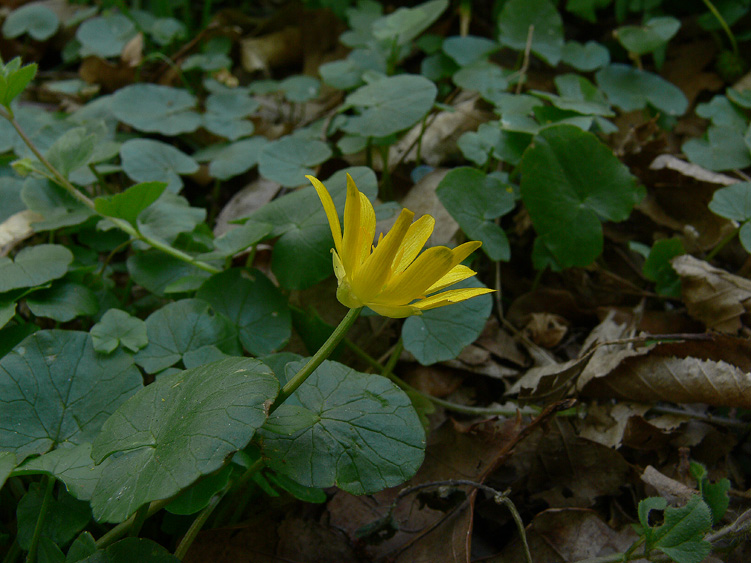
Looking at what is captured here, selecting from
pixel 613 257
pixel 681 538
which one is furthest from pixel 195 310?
pixel 613 257

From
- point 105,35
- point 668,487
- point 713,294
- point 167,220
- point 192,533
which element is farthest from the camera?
point 105,35

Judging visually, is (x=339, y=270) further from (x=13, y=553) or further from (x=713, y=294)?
(x=713, y=294)

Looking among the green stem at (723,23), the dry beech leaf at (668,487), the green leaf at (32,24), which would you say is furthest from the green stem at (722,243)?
the green leaf at (32,24)

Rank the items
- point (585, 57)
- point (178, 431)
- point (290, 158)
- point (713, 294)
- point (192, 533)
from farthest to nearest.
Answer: point (585, 57), point (290, 158), point (713, 294), point (192, 533), point (178, 431)

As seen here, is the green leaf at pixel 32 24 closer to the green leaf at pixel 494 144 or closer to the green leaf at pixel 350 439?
the green leaf at pixel 494 144

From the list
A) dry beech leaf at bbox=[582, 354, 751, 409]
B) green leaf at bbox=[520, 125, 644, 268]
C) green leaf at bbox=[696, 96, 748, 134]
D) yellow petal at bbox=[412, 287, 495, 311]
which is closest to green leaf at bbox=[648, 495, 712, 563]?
dry beech leaf at bbox=[582, 354, 751, 409]

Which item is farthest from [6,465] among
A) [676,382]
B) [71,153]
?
[676,382]

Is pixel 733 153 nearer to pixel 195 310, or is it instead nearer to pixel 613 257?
pixel 613 257
